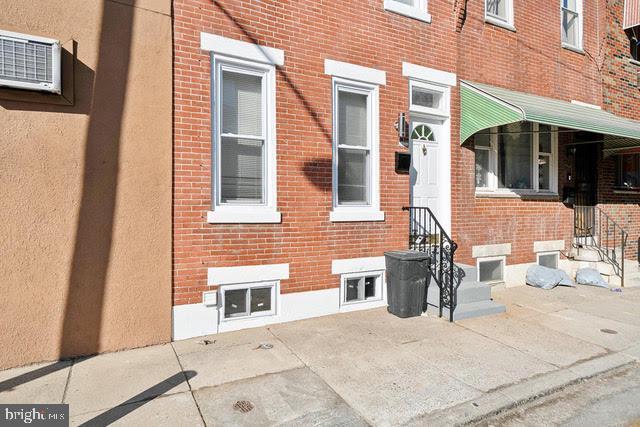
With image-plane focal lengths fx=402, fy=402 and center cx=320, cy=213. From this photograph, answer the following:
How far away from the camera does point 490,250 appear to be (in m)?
7.71

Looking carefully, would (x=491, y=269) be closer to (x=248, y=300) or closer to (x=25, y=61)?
(x=248, y=300)

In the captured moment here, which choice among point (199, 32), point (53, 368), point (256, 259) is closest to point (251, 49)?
point (199, 32)

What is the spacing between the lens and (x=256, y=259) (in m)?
5.41

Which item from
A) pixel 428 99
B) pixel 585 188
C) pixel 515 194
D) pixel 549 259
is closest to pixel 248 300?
pixel 428 99

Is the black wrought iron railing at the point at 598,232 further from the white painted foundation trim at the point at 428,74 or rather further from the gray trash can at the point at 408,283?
the gray trash can at the point at 408,283

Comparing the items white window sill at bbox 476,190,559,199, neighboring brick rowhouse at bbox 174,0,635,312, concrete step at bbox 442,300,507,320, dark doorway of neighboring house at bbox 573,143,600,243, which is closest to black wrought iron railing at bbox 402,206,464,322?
concrete step at bbox 442,300,507,320

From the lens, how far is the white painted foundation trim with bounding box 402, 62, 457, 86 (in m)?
6.71

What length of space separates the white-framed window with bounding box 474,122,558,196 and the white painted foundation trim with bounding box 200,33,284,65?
14.3 feet

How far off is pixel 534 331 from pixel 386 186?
2927mm

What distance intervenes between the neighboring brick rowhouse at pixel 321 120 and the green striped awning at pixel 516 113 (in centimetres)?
23

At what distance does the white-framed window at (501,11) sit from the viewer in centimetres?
802

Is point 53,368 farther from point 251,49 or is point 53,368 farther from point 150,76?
point 251,49

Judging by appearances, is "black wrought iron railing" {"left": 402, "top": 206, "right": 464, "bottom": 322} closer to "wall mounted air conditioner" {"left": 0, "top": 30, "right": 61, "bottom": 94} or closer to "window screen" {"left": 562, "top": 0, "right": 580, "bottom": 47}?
"wall mounted air conditioner" {"left": 0, "top": 30, "right": 61, "bottom": 94}

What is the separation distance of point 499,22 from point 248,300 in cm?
717
